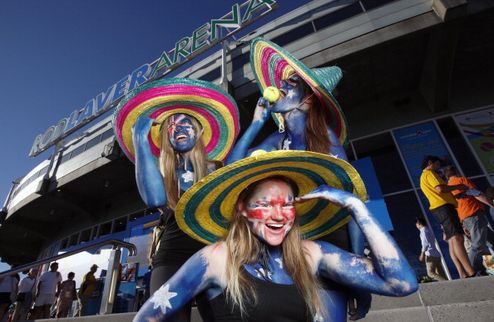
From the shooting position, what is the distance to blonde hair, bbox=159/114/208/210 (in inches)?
72.9

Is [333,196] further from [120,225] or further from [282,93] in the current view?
[120,225]

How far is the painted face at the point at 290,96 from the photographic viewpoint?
208 centimetres

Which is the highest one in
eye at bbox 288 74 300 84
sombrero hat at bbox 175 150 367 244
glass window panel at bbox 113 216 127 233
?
glass window panel at bbox 113 216 127 233

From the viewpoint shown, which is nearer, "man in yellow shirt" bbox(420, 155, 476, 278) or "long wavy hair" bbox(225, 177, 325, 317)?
"long wavy hair" bbox(225, 177, 325, 317)

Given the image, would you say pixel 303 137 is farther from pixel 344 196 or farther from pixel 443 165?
pixel 443 165

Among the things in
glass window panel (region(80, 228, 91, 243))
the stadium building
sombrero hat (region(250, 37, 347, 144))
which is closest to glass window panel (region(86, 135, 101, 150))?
the stadium building

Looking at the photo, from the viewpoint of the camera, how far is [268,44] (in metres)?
2.46

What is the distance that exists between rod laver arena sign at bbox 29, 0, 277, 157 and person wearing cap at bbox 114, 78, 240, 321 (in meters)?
9.91

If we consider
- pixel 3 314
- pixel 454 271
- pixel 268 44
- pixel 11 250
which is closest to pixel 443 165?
pixel 454 271

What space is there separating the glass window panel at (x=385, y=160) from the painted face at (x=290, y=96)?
7108 mm

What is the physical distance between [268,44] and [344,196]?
5.74 feet

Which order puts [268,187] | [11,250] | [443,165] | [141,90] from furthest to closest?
[11,250], [443,165], [141,90], [268,187]

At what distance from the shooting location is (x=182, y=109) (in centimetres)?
242

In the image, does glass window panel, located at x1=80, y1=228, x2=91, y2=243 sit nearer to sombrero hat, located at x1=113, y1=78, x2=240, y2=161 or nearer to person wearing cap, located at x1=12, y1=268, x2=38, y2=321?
person wearing cap, located at x1=12, y1=268, x2=38, y2=321
